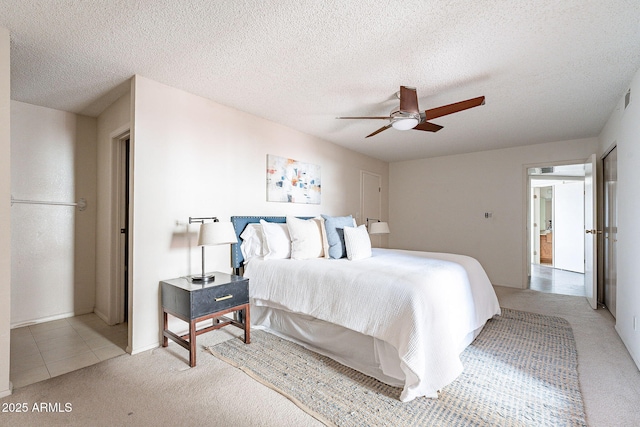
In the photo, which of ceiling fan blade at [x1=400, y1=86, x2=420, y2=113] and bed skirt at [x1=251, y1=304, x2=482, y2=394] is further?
ceiling fan blade at [x1=400, y1=86, x2=420, y2=113]

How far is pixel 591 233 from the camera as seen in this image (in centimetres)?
379

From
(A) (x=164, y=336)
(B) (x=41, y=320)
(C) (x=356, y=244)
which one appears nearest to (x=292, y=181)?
(C) (x=356, y=244)

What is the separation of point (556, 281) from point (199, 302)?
20.4ft

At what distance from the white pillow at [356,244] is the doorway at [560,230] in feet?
14.0

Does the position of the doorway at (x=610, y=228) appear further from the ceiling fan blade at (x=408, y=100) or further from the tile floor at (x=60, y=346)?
the tile floor at (x=60, y=346)

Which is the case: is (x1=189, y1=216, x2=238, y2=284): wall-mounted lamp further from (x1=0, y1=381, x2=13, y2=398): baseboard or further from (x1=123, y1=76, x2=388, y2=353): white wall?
(x1=0, y1=381, x2=13, y2=398): baseboard

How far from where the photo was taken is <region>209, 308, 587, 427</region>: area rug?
5.53ft

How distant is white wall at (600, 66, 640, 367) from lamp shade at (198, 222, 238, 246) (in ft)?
11.3

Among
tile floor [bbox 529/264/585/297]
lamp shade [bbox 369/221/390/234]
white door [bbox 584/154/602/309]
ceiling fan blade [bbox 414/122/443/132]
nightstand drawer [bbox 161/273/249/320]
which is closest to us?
nightstand drawer [bbox 161/273/249/320]

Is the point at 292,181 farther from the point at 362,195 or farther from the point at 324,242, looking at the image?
the point at 362,195

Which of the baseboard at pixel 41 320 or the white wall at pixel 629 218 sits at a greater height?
the white wall at pixel 629 218

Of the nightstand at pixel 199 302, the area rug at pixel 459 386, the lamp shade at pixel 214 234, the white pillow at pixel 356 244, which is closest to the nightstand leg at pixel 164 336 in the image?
Result: the nightstand at pixel 199 302

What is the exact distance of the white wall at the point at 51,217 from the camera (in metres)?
3.10

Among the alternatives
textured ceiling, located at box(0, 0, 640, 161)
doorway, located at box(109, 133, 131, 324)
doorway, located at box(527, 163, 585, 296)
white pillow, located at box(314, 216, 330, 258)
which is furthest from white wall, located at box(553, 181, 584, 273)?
doorway, located at box(109, 133, 131, 324)
